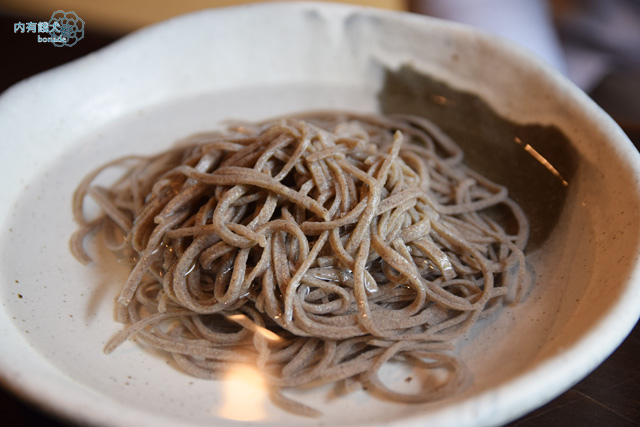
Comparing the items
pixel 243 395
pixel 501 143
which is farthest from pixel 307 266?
pixel 501 143

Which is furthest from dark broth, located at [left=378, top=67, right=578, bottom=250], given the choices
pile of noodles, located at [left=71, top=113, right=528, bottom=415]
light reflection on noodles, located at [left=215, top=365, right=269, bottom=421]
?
light reflection on noodles, located at [left=215, top=365, right=269, bottom=421]

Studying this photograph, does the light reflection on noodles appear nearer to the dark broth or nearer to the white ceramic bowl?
the white ceramic bowl

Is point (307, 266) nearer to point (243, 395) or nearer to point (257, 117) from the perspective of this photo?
point (243, 395)

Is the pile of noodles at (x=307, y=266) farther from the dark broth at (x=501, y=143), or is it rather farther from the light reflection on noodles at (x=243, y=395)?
the dark broth at (x=501, y=143)

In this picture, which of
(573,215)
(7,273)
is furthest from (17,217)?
(573,215)

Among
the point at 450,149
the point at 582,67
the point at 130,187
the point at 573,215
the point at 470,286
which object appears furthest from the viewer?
the point at 582,67

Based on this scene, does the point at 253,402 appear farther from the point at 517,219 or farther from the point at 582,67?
the point at 582,67

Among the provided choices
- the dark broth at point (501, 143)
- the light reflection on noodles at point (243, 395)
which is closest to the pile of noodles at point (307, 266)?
the light reflection on noodles at point (243, 395)
